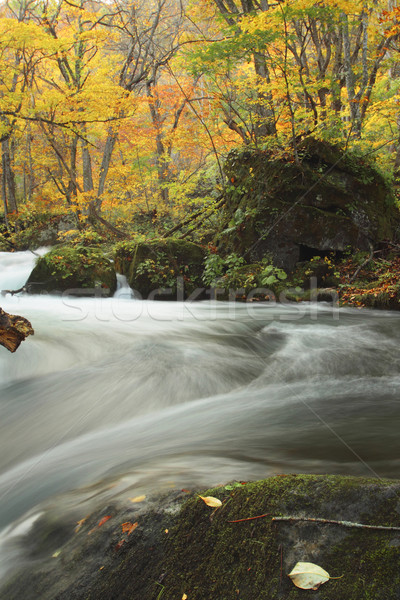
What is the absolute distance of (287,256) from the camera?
8.20m

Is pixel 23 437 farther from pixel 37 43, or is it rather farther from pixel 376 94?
pixel 376 94

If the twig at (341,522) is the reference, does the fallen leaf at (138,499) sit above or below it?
below

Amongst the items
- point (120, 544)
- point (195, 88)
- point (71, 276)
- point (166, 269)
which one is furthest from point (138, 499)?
point (195, 88)

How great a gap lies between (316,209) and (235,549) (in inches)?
309

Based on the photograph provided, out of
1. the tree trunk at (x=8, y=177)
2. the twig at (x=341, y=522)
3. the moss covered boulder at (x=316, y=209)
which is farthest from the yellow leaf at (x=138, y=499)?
the tree trunk at (x=8, y=177)

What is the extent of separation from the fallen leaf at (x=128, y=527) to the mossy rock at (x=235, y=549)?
2 centimetres

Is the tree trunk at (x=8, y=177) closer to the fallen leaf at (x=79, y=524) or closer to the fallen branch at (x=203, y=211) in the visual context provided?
the fallen branch at (x=203, y=211)

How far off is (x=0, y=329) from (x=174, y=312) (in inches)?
168

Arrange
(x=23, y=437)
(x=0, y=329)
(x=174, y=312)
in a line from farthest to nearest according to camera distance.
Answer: (x=174, y=312) → (x=0, y=329) → (x=23, y=437)

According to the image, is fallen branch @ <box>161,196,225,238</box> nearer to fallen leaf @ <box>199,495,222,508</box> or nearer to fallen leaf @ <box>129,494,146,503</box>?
fallen leaf @ <box>129,494,146,503</box>

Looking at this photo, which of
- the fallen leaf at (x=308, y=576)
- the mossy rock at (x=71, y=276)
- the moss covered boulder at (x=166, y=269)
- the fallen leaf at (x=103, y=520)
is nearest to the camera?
the fallen leaf at (x=308, y=576)

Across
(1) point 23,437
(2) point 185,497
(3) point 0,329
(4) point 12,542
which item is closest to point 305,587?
(2) point 185,497

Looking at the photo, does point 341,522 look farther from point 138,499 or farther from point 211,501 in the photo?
point 138,499

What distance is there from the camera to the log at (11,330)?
3387mm
